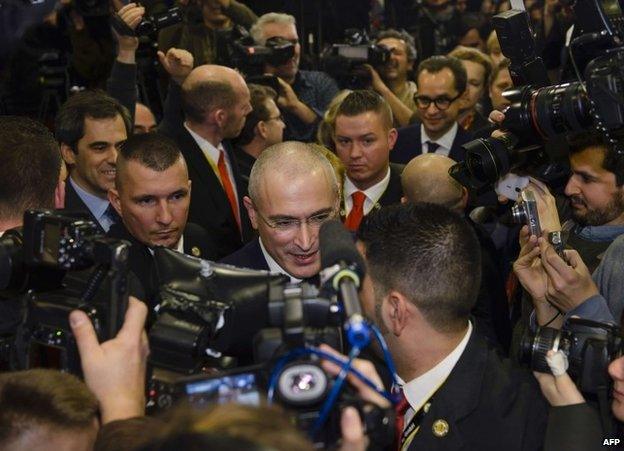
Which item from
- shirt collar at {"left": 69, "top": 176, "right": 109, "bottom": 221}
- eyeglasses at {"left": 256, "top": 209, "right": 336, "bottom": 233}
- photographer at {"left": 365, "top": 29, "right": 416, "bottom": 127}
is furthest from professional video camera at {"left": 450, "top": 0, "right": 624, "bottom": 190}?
photographer at {"left": 365, "top": 29, "right": 416, "bottom": 127}

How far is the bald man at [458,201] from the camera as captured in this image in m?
4.20

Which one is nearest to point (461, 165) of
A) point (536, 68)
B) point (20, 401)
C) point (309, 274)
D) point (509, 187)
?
point (509, 187)

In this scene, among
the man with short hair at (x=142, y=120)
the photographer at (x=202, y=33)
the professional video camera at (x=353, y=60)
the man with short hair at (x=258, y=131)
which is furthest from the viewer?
the professional video camera at (x=353, y=60)

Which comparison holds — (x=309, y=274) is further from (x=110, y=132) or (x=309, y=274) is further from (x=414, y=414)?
(x=110, y=132)

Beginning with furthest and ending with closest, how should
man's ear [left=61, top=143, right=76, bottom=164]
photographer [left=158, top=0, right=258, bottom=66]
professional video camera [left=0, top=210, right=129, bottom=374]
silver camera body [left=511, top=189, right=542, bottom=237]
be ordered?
photographer [left=158, top=0, right=258, bottom=66], man's ear [left=61, top=143, right=76, bottom=164], silver camera body [left=511, top=189, right=542, bottom=237], professional video camera [left=0, top=210, right=129, bottom=374]

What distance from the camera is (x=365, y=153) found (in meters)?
5.25

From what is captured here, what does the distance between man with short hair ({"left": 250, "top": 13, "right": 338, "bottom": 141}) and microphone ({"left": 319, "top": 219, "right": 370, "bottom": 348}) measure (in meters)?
4.65

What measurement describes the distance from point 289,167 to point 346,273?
169 cm

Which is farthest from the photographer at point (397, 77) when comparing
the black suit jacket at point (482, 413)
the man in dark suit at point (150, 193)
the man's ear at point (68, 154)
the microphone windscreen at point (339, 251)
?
the microphone windscreen at point (339, 251)

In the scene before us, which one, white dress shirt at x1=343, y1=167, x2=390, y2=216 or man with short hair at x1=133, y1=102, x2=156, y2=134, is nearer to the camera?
white dress shirt at x1=343, y1=167, x2=390, y2=216

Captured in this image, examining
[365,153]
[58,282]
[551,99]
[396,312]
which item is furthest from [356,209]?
[58,282]

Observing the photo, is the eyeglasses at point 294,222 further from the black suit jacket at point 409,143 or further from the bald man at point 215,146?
the black suit jacket at point 409,143

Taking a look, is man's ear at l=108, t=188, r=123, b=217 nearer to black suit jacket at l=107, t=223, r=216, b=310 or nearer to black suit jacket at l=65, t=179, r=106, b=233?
black suit jacket at l=107, t=223, r=216, b=310

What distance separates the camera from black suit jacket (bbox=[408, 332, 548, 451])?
8.66 feet
